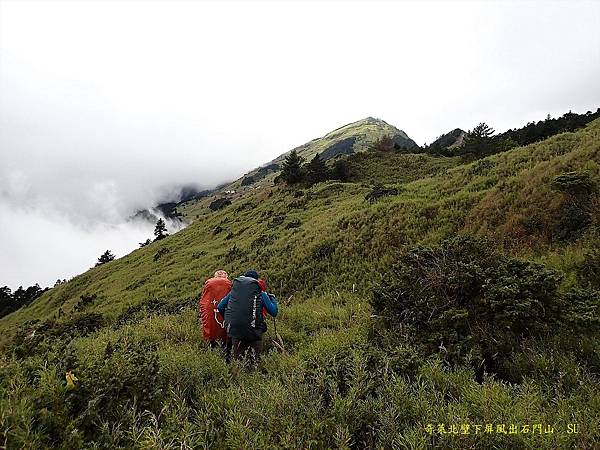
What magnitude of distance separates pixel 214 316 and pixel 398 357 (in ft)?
13.0

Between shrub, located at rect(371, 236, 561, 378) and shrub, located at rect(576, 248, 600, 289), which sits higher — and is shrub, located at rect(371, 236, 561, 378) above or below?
above

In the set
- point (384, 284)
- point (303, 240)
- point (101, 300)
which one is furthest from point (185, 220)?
point (384, 284)

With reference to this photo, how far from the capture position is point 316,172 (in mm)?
33750

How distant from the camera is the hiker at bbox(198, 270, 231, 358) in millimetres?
6895

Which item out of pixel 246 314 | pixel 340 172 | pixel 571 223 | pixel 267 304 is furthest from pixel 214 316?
pixel 340 172

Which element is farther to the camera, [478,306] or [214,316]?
[214,316]

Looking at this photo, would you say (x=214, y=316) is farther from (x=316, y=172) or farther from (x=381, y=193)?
(x=316, y=172)

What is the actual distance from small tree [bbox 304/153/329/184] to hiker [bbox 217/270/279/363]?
26.8m

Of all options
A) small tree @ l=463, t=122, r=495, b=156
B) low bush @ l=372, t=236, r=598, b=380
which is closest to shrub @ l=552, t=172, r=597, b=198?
low bush @ l=372, t=236, r=598, b=380

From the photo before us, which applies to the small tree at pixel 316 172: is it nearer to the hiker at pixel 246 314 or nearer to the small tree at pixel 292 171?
the small tree at pixel 292 171

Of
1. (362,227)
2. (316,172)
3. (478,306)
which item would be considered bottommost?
(362,227)

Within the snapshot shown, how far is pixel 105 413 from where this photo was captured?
2910mm

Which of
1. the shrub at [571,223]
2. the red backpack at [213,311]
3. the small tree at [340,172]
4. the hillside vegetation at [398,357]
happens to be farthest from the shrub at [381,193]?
the small tree at [340,172]

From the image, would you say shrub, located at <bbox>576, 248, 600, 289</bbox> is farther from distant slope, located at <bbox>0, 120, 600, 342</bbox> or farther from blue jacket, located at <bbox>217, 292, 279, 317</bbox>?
blue jacket, located at <bbox>217, 292, 279, 317</bbox>
